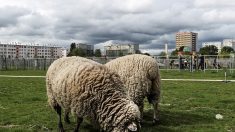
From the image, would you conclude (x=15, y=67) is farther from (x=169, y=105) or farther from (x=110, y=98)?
(x=110, y=98)

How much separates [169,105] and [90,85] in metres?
7.58

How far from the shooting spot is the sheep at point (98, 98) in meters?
8.24

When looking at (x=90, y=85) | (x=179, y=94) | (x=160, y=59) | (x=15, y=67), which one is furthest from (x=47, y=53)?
(x=90, y=85)

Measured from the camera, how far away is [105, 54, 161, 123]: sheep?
37.2 feet

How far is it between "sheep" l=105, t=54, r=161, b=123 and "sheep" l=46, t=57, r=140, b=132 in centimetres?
195

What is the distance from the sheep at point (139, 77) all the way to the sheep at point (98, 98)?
6.38ft

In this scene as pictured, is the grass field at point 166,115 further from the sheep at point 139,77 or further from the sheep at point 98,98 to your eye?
the sheep at point 98,98

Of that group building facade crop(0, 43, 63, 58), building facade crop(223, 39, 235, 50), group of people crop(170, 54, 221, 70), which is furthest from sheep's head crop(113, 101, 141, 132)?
building facade crop(223, 39, 235, 50)

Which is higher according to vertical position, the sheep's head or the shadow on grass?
the sheep's head

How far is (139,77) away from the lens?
11.4 m

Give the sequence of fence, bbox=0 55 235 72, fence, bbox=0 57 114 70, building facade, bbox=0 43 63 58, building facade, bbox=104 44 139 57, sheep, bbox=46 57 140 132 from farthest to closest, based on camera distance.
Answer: building facade, bbox=0 43 63 58
building facade, bbox=104 44 139 57
fence, bbox=0 57 114 70
fence, bbox=0 55 235 72
sheep, bbox=46 57 140 132

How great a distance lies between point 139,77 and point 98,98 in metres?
2.93

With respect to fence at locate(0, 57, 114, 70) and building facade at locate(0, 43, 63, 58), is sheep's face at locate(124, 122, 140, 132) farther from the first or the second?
building facade at locate(0, 43, 63, 58)

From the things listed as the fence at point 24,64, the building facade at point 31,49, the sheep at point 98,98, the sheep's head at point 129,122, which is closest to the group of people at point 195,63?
the fence at point 24,64
